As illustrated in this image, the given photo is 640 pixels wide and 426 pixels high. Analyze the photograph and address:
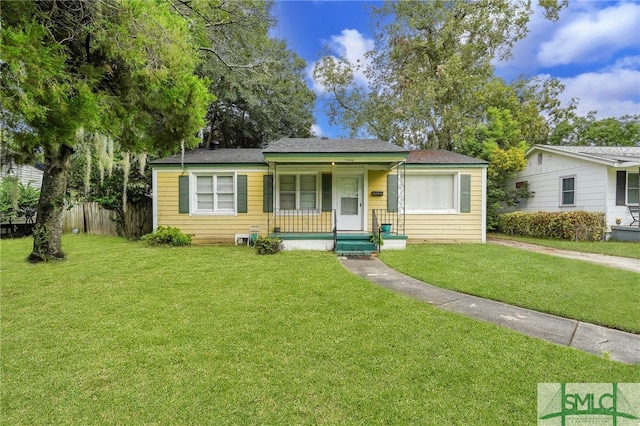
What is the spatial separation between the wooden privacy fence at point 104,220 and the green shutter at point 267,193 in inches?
188

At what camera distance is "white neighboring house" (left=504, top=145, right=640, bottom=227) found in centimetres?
984

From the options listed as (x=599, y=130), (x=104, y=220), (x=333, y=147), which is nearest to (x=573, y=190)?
(x=333, y=147)

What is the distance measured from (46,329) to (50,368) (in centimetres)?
105

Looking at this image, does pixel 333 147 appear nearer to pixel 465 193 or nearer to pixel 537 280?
pixel 465 193

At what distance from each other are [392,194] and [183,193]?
22.6 ft

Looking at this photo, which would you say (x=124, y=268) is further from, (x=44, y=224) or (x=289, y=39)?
(x=289, y=39)

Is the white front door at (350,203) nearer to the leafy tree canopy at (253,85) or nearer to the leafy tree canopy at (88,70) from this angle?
the leafy tree canopy at (88,70)

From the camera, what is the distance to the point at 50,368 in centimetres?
244

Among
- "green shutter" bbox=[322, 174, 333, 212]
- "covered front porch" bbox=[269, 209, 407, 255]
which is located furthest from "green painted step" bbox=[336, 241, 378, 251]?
"green shutter" bbox=[322, 174, 333, 212]

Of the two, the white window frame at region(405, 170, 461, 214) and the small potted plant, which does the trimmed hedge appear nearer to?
the white window frame at region(405, 170, 461, 214)

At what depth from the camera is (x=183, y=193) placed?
9.41 m

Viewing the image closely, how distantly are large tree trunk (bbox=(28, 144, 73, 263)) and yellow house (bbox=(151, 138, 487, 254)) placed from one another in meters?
3.20

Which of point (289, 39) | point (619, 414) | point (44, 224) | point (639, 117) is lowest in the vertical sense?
point (619, 414)

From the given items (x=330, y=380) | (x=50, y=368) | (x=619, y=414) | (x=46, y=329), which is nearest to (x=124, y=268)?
(x=46, y=329)
